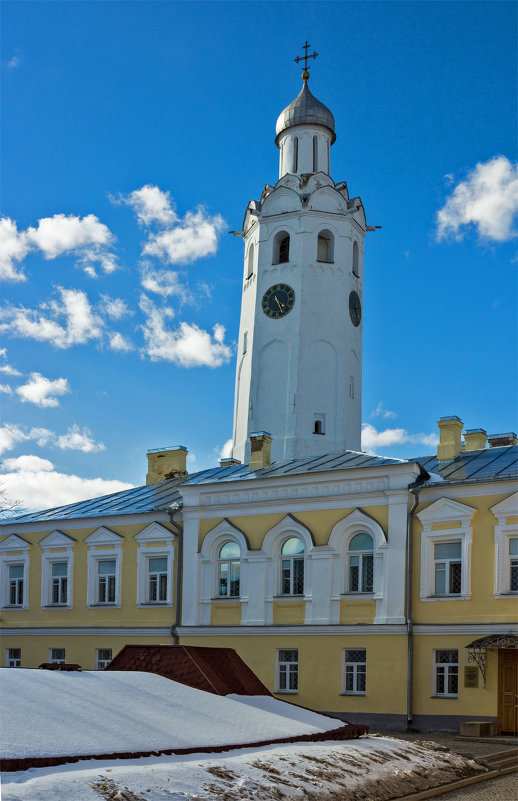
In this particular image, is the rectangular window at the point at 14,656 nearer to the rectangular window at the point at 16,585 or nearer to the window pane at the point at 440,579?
Answer: the rectangular window at the point at 16,585

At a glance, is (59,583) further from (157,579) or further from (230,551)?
(230,551)

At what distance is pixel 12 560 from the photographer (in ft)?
102

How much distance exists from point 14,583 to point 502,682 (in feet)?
52.7

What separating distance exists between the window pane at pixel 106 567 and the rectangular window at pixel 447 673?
1044 centimetres

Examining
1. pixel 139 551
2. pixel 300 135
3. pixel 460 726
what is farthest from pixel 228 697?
pixel 300 135

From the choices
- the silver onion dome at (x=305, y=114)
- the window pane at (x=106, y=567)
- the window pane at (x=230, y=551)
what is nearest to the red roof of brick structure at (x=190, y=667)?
the window pane at (x=230, y=551)

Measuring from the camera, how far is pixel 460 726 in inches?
846

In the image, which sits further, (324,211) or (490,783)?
(324,211)

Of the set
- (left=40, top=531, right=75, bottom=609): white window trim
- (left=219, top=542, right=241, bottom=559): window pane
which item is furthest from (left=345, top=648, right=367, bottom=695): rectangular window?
(left=40, top=531, right=75, bottom=609): white window trim

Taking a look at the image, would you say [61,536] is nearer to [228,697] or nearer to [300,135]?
[228,697]

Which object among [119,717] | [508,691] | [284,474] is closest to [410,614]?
[508,691]

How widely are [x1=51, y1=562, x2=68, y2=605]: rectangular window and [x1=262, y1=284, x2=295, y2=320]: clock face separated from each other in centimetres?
1823

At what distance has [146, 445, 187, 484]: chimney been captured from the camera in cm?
3388

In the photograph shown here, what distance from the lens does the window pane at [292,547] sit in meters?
25.5
